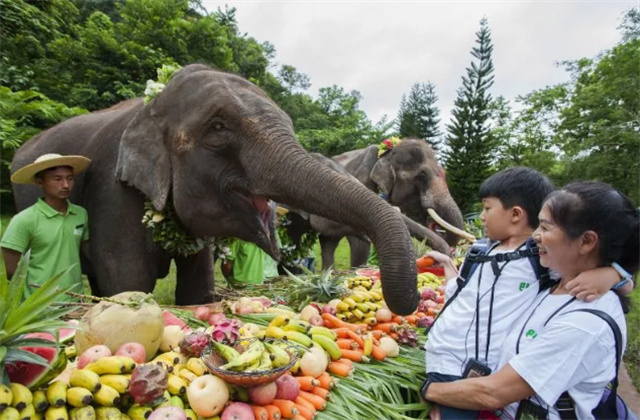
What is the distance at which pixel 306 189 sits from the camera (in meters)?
3.17

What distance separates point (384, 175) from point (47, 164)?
5988 millimetres

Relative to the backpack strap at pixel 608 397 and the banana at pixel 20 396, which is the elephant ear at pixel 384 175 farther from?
the banana at pixel 20 396

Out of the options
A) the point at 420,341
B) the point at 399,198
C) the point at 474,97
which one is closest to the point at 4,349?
the point at 420,341

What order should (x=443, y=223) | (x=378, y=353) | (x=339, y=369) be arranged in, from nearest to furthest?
1. (x=339, y=369)
2. (x=378, y=353)
3. (x=443, y=223)

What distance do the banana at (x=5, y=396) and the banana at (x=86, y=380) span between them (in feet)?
0.76

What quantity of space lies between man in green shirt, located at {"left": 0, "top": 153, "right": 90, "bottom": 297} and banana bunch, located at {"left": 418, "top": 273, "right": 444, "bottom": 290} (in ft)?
10.5

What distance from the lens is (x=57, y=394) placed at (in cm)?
Answer: 171

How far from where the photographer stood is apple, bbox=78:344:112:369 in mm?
1974

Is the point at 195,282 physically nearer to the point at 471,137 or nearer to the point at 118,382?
the point at 118,382

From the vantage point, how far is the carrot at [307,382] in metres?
2.31

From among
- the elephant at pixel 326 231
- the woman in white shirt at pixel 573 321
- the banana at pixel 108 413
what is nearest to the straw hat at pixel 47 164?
the banana at pixel 108 413

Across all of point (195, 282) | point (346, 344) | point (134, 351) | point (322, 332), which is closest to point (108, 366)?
point (134, 351)

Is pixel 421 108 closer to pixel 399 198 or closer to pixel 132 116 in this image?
pixel 399 198

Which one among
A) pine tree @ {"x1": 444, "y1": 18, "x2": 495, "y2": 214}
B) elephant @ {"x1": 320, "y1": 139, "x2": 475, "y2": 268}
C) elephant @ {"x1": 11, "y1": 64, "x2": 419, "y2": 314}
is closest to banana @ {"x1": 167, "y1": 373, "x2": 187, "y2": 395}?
elephant @ {"x1": 11, "y1": 64, "x2": 419, "y2": 314}
